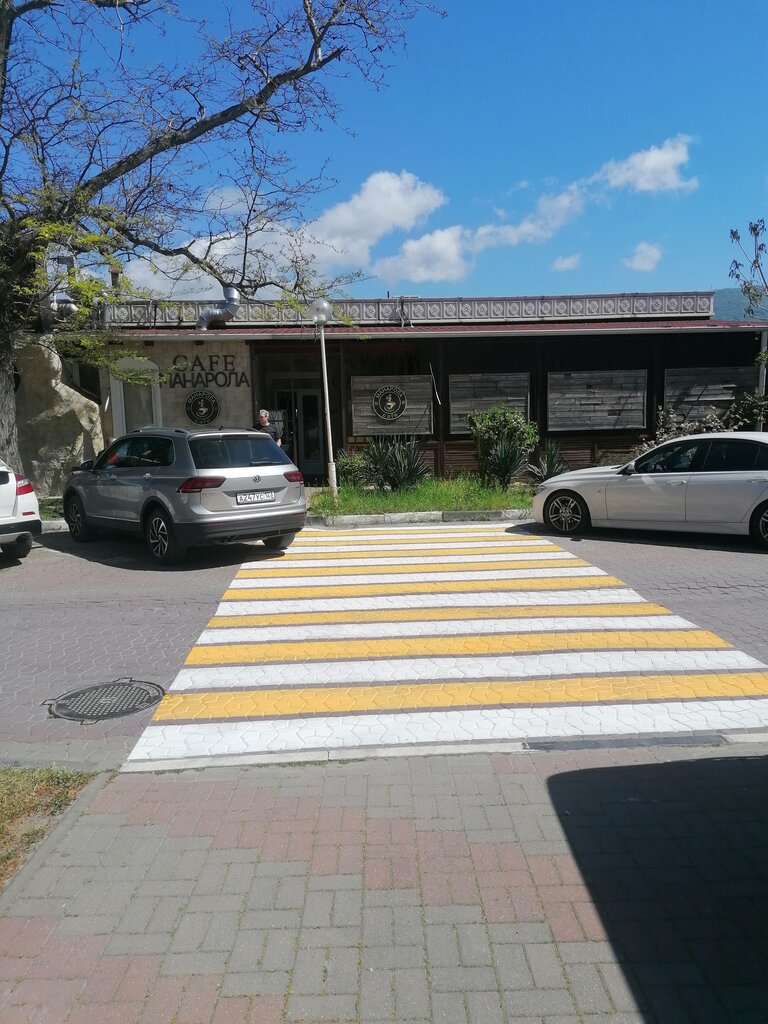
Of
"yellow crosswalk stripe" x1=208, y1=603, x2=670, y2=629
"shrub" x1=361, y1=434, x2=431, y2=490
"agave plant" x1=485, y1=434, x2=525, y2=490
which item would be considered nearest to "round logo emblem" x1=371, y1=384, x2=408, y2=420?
"shrub" x1=361, y1=434, x2=431, y2=490

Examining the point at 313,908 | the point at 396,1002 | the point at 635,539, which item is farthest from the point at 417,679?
the point at 635,539

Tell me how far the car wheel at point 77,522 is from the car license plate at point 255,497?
10.7 ft

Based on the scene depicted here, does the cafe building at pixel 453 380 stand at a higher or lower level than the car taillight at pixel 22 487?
higher

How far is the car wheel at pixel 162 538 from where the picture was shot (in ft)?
32.1

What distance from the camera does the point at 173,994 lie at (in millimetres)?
2551

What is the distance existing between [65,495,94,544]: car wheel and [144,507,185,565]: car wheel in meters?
1.94

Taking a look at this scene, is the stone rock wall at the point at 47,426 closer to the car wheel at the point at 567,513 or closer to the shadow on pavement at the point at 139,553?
the shadow on pavement at the point at 139,553

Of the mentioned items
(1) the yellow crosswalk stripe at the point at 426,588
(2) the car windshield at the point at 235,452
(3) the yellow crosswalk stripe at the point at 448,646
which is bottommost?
(3) the yellow crosswalk stripe at the point at 448,646

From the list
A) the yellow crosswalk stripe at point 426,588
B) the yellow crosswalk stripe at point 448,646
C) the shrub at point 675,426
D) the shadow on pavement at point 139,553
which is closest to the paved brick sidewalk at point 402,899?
the yellow crosswalk stripe at point 448,646

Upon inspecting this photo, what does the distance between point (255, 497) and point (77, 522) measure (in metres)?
3.69

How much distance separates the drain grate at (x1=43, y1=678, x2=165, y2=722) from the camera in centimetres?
514

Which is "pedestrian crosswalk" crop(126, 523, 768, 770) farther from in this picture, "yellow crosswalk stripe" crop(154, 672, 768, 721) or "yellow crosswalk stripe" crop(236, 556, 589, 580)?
"yellow crosswalk stripe" crop(236, 556, 589, 580)

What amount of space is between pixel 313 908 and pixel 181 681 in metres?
3.06

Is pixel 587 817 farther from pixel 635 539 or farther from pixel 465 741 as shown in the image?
pixel 635 539
